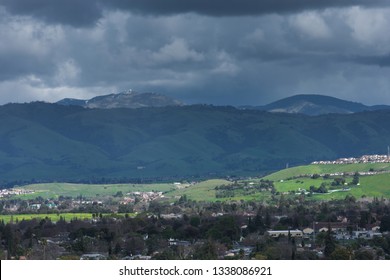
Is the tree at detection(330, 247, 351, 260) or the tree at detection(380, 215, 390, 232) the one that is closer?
the tree at detection(330, 247, 351, 260)

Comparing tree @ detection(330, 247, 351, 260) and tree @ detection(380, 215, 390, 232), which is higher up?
tree @ detection(380, 215, 390, 232)

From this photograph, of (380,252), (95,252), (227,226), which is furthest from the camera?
(227,226)

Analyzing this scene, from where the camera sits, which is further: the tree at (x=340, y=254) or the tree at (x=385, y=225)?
the tree at (x=385, y=225)

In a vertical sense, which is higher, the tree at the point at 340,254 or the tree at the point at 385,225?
the tree at the point at 385,225

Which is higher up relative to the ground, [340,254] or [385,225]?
[385,225]

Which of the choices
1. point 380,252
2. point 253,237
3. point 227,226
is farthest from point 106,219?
point 380,252

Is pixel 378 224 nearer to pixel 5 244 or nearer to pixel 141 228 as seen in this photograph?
pixel 141 228

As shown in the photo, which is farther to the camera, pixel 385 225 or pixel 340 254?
pixel 385 225

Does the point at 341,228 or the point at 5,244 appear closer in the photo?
the point at 5,244

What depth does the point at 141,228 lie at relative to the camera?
166 meters

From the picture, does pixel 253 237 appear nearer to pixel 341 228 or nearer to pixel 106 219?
pixel 341 228
